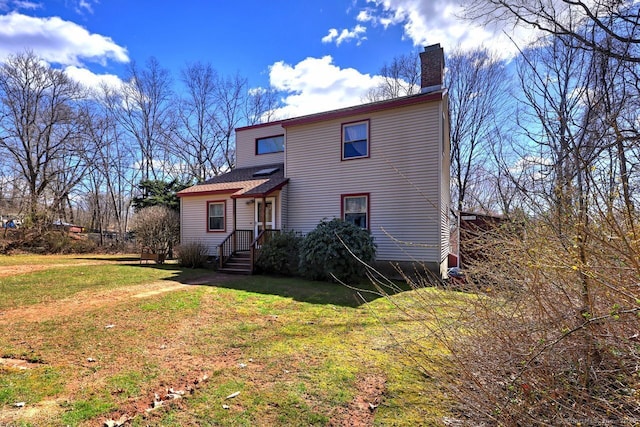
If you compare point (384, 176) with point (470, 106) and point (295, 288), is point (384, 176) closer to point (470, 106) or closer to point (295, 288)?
point (295, 288)

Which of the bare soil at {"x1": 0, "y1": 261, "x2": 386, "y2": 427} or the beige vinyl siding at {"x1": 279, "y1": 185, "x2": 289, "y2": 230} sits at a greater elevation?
the beige vinyl siding at {"x1": 279, "y1": 185, "x2": 289, "y2": 230}

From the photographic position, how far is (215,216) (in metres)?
14.7

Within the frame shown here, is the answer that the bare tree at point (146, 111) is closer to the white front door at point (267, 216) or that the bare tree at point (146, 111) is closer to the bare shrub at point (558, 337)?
the white front door at point (267, 216)

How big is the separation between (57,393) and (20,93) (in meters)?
28.6

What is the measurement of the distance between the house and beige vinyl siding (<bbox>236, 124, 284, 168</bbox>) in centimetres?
140

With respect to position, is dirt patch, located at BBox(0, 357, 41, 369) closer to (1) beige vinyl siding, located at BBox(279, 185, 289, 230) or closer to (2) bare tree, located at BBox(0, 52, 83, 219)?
(1) beige vinyl siding, located at BBox(279, 185, 289, 230)

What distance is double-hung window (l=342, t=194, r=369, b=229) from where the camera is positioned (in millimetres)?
11891

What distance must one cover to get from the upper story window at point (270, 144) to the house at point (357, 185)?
5.26ft

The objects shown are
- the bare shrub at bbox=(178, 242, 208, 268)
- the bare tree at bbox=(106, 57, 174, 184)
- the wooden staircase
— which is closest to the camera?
the wooden staircase

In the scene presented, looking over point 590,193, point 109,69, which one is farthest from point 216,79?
point 590,193

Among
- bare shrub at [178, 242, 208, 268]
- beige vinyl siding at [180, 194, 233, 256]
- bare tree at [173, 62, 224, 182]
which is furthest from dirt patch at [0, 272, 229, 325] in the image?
bare tree at [173, 62, 224, 182]

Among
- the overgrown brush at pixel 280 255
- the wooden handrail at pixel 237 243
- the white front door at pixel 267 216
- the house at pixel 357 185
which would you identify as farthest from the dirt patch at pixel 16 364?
the white front door at pixel 267 216

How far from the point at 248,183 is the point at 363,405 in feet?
38.7

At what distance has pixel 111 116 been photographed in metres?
26.9
